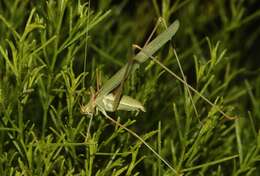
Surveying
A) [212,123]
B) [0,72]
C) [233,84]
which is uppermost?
[0,72]

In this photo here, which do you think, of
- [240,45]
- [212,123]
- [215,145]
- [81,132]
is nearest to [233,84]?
[240,45]

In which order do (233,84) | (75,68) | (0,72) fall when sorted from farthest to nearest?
(233,84) → (75,68) → (0,72)

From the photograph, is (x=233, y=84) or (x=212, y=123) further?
(x=233, y=84)

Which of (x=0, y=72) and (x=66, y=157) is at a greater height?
(x=0, y=72)

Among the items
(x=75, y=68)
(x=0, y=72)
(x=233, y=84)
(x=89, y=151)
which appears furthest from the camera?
(x=233, y=84)

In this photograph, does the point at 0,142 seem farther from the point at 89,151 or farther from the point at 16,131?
the point at 89,151

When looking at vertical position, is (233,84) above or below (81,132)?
below

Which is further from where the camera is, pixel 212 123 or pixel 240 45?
pixel 240 45

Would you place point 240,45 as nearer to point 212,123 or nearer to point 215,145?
point 215,145

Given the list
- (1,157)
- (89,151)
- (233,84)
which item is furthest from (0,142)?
(233,84)
